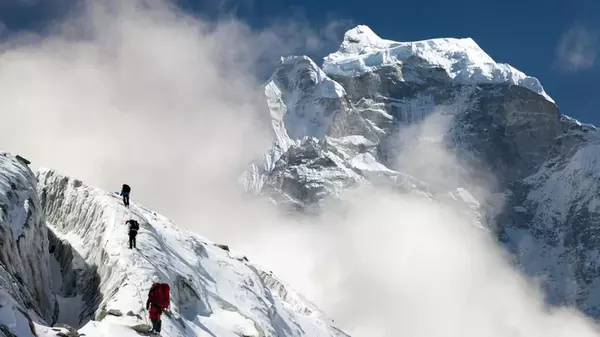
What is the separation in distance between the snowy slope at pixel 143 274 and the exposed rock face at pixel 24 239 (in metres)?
2.97

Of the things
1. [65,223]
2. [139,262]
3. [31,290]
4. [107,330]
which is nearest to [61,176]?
[65,223]

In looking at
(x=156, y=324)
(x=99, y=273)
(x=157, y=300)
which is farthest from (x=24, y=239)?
(x=157, y=300)

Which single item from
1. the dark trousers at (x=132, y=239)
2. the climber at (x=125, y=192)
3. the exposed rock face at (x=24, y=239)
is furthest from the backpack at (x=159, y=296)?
the climber at (x=125, y=192)

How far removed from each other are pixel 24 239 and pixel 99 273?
20.6 ft

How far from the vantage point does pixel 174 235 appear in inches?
2872

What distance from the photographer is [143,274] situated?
49.8 meters

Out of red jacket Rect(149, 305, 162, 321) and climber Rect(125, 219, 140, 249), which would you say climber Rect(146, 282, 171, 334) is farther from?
climber Rect(125, 219, 140, 249)

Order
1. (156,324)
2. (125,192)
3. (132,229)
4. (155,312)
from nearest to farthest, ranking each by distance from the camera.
→ 1. (155,312)
2. (156,324)
3. (132,229)
4. (125,192)

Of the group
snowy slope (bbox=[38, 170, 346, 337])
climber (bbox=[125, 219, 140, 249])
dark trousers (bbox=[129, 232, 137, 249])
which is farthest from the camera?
dark trousers (bbox=[129, 232, 137, 249])

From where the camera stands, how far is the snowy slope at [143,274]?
45719mm

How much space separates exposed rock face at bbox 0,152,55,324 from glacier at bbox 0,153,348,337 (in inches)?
3.5

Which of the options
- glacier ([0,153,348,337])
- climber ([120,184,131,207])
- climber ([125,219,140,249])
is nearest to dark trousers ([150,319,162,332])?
glacier ([0,153,348,337])

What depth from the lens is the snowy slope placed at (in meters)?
45.7

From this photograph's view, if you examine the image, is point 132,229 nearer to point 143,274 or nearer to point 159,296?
point 143,274
